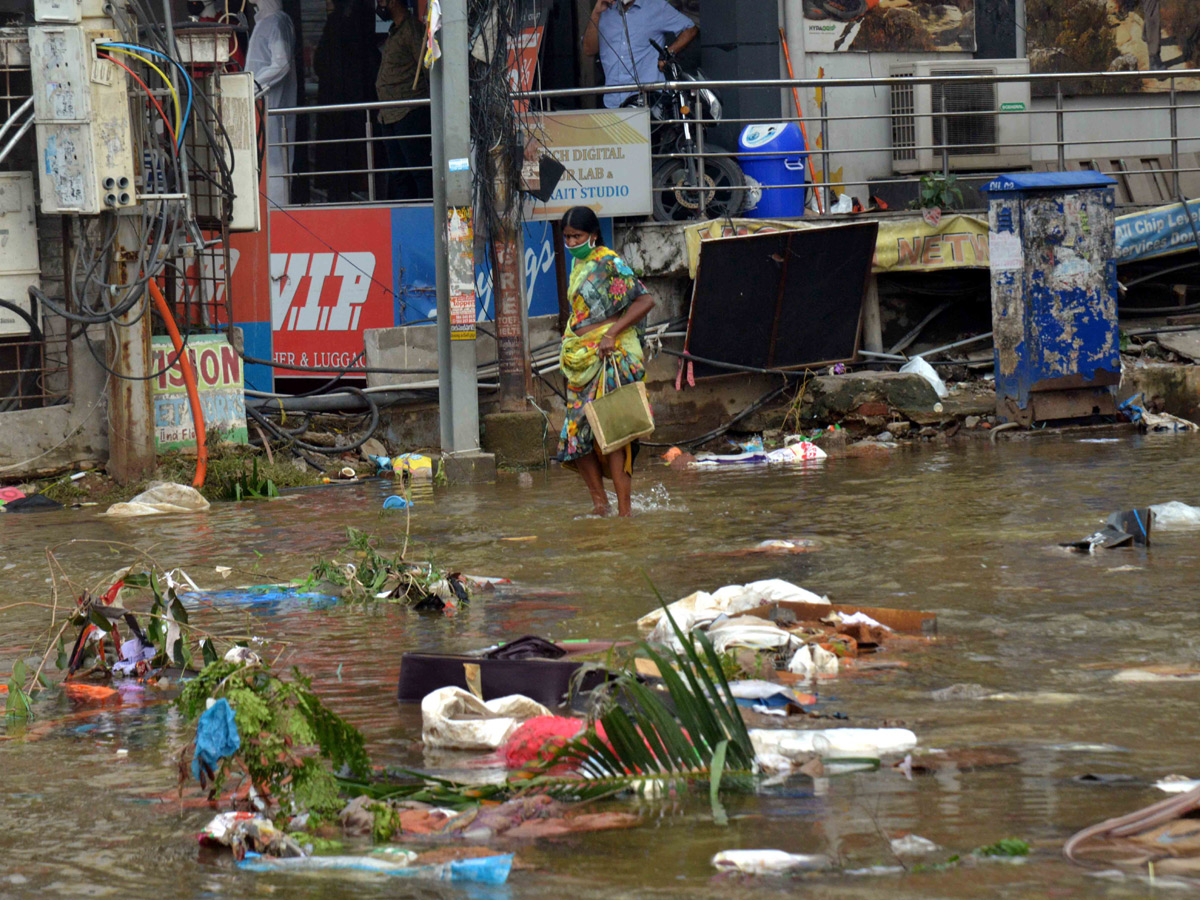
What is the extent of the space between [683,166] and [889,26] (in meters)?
3.73

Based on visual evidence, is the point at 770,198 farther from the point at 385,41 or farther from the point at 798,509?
the point at 798,509

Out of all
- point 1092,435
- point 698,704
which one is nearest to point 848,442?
point 1092,435

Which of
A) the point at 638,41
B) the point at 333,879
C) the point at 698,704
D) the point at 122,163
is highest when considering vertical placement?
the point at 638,41

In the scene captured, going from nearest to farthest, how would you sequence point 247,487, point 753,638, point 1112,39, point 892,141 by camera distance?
point 753,638
point 247,487
point 892,141
point 1112,39

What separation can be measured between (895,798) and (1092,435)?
9316mm

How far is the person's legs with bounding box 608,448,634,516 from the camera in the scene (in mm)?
8555

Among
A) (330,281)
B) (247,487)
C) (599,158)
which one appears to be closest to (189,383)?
(247,487)

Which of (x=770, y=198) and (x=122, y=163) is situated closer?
(x=122, y=163)

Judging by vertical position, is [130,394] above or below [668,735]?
above

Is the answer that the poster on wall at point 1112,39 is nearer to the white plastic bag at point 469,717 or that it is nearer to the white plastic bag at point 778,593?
the white plastic bag at point 778,593

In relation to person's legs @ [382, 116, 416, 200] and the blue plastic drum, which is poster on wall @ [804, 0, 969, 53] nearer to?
the blue plastic drum

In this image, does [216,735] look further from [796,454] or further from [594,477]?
[796,454]

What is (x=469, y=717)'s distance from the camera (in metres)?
4.13

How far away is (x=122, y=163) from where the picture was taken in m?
9.60
